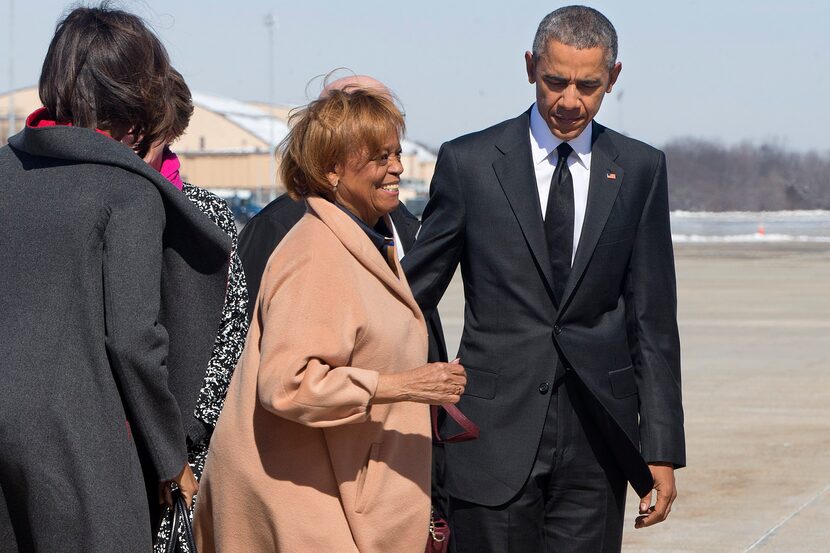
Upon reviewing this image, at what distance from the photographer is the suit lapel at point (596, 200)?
387cm

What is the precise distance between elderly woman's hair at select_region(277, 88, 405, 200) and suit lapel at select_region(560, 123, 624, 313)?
85cm

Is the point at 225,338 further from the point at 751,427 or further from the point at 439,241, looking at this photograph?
the point at 751,427

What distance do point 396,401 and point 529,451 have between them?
0.94 metres

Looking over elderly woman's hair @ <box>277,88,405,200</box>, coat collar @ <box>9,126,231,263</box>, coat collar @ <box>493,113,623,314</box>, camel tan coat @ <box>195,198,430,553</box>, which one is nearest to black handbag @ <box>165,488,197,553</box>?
camel tan coat @ <box>195,198,430,553</box>

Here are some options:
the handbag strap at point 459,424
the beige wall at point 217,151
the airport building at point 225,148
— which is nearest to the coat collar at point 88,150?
the handbag strap at point 459,424

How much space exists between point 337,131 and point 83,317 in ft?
2.36

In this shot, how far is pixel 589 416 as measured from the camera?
393 centimetres

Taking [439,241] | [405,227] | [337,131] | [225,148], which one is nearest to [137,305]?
[337,131]

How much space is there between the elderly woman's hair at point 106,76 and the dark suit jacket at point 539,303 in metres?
1.04

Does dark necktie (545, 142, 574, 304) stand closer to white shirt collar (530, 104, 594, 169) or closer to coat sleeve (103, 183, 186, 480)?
white shirt collar (530, 104, 594, 169)

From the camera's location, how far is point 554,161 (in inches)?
160

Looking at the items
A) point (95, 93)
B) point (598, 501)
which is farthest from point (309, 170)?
point (598, 501)

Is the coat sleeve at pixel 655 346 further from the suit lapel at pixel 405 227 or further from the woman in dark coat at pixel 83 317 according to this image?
the woman in dark coat at pixel 83 317

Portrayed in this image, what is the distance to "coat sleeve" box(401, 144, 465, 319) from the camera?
4008 millimetres
